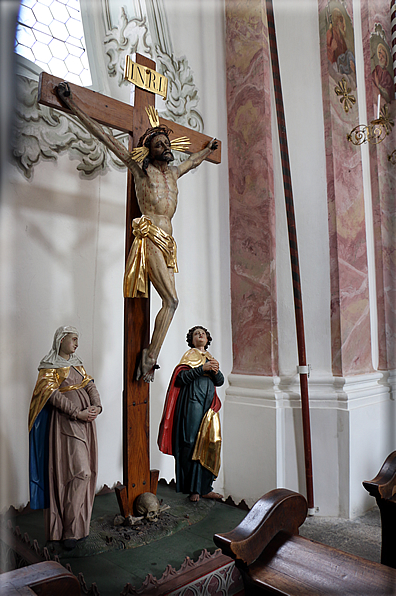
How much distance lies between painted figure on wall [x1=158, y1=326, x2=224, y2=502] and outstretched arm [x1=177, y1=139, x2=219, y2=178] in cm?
115

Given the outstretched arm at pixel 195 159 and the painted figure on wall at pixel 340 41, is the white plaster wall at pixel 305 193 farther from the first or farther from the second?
the outstretched arm at pixel 195 159

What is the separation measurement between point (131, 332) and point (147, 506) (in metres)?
0.92

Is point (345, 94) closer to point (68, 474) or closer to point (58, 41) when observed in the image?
point (58, 41)

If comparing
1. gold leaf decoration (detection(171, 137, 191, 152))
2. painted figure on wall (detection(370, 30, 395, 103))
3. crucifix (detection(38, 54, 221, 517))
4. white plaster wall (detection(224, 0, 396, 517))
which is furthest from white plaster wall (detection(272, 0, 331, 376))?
crucifix (detection(38, 54, 221, 517))

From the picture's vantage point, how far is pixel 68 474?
2.24 metres

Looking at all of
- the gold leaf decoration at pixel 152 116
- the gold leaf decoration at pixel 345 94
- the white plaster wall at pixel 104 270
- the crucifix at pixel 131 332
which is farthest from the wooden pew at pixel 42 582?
the gold leaf decoration at pixel 345 94

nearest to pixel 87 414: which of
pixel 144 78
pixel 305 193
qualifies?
pixel 144 78

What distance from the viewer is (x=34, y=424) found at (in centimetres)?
229

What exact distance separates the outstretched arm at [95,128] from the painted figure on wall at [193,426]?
46.3 inches

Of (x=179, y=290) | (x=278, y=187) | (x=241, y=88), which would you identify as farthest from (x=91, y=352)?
(x=241, y=88)

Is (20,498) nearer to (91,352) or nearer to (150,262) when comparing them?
(91,352)

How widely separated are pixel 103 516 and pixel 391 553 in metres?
1.67

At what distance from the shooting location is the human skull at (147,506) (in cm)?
246

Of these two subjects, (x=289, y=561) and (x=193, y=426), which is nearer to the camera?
(x=289, y=561)
